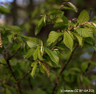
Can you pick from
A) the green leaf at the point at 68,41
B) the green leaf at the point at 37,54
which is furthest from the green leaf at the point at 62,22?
the green leaf at the point at 37,54

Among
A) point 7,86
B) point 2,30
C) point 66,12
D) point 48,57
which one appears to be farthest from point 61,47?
point 66,12

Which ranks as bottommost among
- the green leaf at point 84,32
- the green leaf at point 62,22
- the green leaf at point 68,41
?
the green leaf at point 68,41

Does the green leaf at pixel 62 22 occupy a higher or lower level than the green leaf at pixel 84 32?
higher

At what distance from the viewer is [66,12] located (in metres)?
2.57

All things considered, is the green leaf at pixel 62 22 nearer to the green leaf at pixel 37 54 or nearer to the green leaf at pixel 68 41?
the green leaf at pixel 68 41

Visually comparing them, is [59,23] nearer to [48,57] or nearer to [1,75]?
[48,57]

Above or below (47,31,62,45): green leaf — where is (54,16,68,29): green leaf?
above

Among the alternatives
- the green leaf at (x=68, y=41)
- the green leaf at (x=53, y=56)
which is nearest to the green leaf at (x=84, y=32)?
the green leaf at (x=68, y=41)

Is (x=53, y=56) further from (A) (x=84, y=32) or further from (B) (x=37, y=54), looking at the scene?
(A) (x=84, y=32)

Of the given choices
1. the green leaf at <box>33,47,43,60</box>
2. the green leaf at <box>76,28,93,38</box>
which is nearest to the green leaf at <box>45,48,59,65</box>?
the green leaf at <box>33,47,43,60</box>

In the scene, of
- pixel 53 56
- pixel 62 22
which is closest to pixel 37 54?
pixel 53 56

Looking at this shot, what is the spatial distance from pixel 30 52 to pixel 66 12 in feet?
6.83

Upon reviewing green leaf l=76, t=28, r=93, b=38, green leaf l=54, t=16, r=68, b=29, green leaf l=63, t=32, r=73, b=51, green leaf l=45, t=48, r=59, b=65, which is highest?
green leaf l=54, t=16, r=68, b=29

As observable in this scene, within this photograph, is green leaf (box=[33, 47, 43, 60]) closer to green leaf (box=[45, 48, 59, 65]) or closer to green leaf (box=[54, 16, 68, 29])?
green leaf (box=[45, 48, 59, 65])
